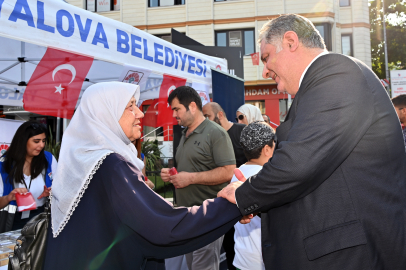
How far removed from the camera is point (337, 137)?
5.15 feet

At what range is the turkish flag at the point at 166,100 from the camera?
5504 mm

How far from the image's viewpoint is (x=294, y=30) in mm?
1938

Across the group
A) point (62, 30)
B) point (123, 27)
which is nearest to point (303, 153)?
point (62, 30)

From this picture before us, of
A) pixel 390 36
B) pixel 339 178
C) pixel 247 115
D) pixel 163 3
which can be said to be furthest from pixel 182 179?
pixel 390 36

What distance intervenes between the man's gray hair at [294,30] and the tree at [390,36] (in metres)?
27.3

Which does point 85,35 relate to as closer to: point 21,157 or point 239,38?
point 21,157

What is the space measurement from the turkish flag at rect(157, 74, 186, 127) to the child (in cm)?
285

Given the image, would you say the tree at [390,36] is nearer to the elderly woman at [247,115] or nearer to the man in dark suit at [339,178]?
the elderly woman at [247,115]

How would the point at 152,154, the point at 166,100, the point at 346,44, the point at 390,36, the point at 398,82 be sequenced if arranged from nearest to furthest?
the point at 166,100
the point at 152,154
the point at 346,44
the point at 398,82
the point at 390,36

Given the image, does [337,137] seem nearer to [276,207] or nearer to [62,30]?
[276,207]

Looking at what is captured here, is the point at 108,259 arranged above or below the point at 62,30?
below

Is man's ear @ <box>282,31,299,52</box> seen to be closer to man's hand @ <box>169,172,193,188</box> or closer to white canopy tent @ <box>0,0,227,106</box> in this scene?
man's hand @ <box>169,172,193,188</box>

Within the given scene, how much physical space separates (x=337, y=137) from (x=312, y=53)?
587 mm

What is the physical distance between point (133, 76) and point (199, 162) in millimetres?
1556
